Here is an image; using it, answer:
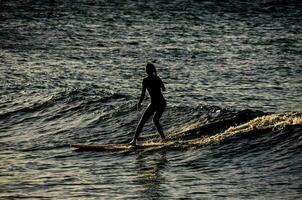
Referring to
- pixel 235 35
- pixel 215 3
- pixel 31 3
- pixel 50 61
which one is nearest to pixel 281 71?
pixel 50 61

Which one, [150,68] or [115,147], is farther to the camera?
[115,147]

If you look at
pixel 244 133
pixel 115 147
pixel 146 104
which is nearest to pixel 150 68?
pixel 115 147

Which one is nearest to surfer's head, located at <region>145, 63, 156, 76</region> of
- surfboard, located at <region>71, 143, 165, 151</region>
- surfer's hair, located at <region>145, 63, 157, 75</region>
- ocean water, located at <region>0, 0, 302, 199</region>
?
surfer's hair, located at <region>145, 63, 157, 75</region>

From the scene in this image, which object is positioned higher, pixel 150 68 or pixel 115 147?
pixel 150 68

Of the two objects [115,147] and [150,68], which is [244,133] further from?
[115,147]

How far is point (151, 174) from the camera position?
16.7 m

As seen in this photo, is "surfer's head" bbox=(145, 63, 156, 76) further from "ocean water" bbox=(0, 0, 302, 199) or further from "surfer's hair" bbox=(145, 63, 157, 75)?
"ocean water" bbox=(0, 0, 302, 199)

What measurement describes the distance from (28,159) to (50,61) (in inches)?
813

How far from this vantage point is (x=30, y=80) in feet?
109

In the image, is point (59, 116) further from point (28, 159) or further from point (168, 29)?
point (168, 29)

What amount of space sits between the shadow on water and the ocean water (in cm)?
3

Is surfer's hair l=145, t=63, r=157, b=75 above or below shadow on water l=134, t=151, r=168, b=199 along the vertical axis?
above

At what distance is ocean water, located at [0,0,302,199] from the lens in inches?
629

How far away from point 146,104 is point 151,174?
35.4ft
